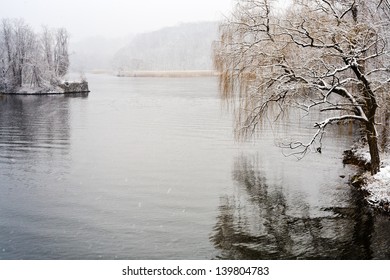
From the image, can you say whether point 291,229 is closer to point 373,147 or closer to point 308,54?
point 373,147

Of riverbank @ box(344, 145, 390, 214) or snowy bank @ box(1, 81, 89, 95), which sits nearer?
riverbank @ box(344, 145, 390, 214)

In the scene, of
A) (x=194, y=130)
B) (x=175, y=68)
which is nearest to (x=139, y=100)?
(x=194, y=130)

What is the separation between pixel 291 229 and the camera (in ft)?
37.1

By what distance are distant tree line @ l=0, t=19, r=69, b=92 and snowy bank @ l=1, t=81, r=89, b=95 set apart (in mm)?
428

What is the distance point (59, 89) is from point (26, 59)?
17.2 ft

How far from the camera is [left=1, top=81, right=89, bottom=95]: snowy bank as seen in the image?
174ft

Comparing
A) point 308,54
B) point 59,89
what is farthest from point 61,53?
point 308,54

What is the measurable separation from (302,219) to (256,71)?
5.29 meters

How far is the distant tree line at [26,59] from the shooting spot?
52062 millimetres

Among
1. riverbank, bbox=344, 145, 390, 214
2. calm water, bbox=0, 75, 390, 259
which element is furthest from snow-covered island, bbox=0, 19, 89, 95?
riverbank, bbox=344, 145, 390, 214

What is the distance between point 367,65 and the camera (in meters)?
15.5

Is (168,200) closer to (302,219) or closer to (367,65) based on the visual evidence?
(302,219)

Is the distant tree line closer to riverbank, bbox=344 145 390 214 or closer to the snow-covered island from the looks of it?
the snow-covered island

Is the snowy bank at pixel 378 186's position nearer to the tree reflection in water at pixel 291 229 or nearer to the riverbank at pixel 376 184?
the riverbank at pixel 376 184
